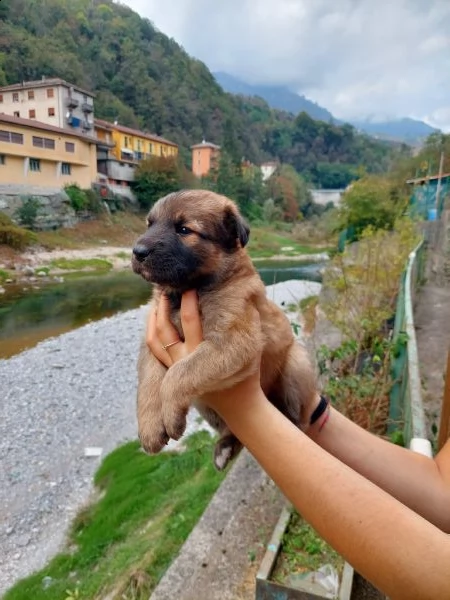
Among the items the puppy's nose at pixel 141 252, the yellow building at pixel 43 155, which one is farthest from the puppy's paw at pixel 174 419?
the yellow building at pixel 43 155

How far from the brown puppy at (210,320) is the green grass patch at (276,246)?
3165 centimetres

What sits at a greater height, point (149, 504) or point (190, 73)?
point (190, 73)

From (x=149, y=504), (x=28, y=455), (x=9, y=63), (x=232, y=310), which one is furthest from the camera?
(x=9, y=63)

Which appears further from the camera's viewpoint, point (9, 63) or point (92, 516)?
point (9, 63)

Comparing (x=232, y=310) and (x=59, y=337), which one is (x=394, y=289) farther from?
(x=59, y=337)

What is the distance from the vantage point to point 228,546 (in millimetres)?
3332

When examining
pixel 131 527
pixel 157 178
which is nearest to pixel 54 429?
pixel 131 527

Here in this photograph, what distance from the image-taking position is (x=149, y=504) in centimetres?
598

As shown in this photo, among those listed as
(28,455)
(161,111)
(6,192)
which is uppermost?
(161,111)

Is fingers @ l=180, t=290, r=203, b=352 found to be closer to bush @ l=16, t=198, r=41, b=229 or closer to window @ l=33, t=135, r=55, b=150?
bush @ l=16, t=198, r=41, b=229

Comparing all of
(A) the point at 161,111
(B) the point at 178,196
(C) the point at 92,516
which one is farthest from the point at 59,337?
(A) the point at 161,111

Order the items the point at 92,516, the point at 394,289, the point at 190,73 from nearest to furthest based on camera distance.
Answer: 1. the point at 92,516
2. the point at 394,289
3. the point at 190,73

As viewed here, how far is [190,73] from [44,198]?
63.3 m

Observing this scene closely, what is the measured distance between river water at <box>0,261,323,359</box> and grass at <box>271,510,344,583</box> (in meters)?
10.8
